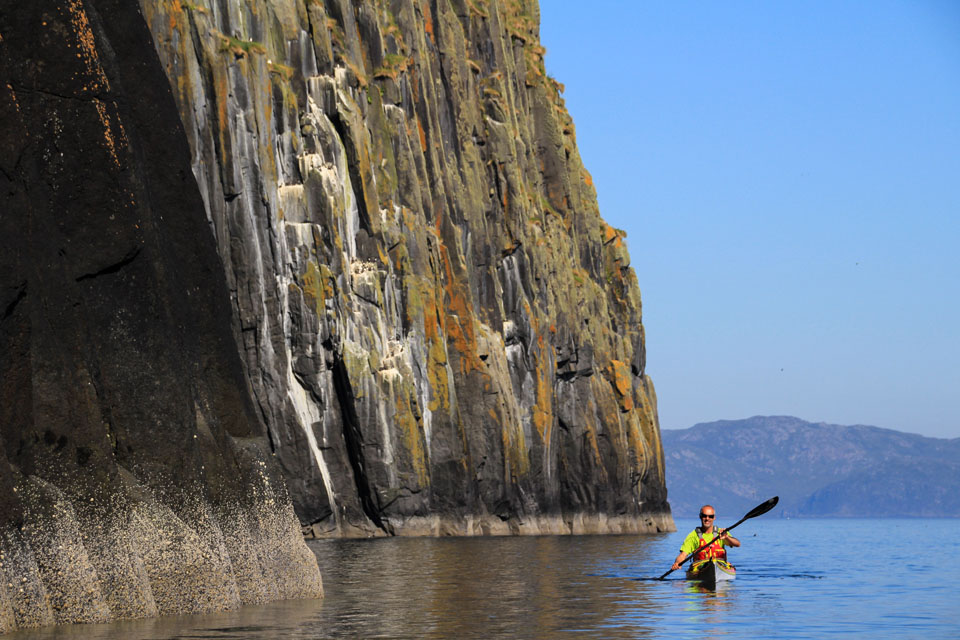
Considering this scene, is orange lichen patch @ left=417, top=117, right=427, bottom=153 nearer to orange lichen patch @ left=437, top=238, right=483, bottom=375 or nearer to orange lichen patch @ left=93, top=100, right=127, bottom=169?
orange lichen patch @ left=437, top=238, right=483, bottom=375

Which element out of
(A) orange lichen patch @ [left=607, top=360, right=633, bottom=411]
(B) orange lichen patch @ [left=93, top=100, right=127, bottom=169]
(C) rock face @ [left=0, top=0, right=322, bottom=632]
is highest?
(A) orange lichen patch @ [left=607, top=360, right=633, bottom=411]

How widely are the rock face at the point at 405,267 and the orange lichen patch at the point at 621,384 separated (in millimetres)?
176

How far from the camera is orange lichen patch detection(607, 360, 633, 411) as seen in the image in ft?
385

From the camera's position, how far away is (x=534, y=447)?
97.9 meters

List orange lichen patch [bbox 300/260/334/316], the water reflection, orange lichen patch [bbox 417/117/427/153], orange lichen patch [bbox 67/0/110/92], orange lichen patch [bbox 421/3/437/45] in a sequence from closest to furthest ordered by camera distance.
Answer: orange lichen patch [bbox 67/0/110/92] → the water reflection → orange lichen patch [bbox 300/260/334/316] → orange lichen patch [bbox 417/117/427/153] → orange lichen patch [bbox 421/3/437/45]

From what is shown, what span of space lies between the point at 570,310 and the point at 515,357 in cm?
1526

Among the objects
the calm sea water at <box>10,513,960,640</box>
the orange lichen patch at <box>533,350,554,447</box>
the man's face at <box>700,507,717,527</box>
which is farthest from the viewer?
the orange lichen patch at <box>533,350,554,447</box>

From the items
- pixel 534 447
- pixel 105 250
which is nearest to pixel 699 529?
pixel 105 250

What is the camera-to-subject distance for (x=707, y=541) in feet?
123

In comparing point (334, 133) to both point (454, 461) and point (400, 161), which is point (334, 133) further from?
point (454, 461)

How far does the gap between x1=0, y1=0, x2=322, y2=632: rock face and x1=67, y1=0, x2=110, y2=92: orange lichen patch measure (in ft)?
0.13

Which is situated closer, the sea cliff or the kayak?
the sea cliff

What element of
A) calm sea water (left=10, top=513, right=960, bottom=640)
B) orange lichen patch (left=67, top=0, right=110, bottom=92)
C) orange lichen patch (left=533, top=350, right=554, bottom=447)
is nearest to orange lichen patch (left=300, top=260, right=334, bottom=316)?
calm sea water (left=10, top=513, right=960, bottom=640)

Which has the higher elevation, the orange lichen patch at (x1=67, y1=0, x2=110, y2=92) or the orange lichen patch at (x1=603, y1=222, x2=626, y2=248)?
the orange lichen patch at (x1=603, y1=222, x2=626, y2=248)
